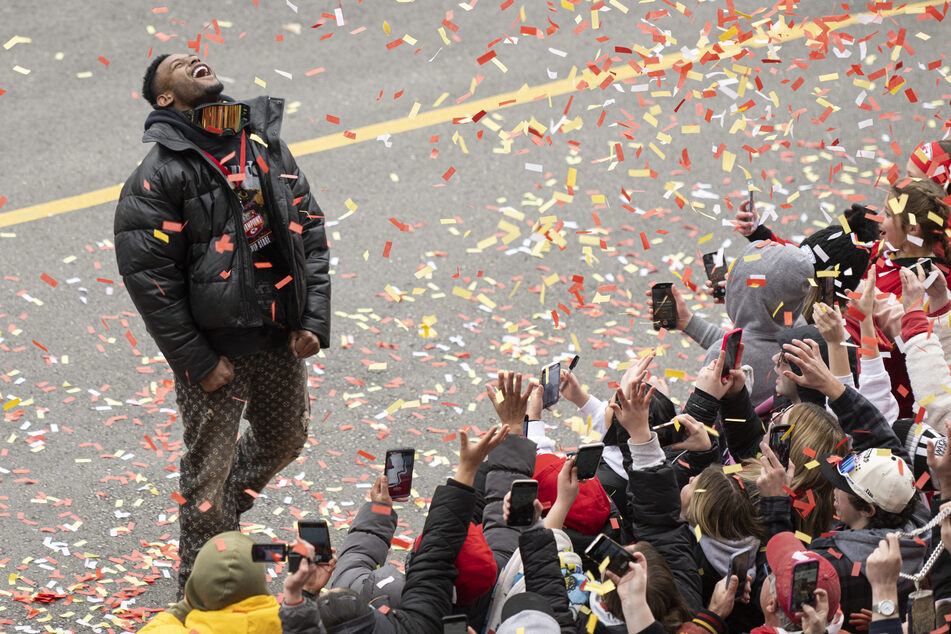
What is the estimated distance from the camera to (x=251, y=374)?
4824 mm

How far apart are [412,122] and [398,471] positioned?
16.6 feet

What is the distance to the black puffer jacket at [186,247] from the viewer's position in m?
4.45

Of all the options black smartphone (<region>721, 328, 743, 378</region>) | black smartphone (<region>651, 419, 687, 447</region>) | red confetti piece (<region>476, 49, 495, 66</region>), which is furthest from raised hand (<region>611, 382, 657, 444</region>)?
red confetti piece (<region>476, 49, 495, 66</region>)

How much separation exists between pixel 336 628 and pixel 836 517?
6.12 ft

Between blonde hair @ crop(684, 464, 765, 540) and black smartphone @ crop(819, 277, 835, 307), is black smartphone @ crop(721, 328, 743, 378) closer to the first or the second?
blonde hair @ crop(684, 464, 765, 540)

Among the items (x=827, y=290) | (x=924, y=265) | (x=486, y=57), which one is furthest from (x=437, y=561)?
(x=486, y=57)

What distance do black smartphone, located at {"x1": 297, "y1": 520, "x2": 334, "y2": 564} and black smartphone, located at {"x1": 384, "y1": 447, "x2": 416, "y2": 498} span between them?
588 millimetres

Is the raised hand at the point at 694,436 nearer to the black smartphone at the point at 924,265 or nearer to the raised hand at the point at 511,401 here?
the raised hand at the point at 511,401

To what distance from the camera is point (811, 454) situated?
4.02 m

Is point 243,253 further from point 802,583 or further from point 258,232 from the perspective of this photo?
point 802,583

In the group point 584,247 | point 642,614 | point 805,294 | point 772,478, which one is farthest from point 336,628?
point 584,247

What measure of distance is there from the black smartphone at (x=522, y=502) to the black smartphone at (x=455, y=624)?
1.61 ft

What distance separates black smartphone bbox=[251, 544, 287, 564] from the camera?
10.8 feet

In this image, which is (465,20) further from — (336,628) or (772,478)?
(336,628)
